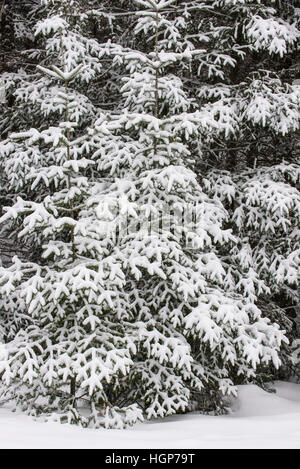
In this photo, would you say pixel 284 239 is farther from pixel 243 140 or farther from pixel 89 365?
pixel 89 365

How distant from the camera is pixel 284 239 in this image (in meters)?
9.07

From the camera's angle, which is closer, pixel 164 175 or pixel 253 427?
pixel 253 427

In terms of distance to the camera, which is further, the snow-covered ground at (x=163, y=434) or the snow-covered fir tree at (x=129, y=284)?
the snow-covered fir tree at (x=129, y=284)

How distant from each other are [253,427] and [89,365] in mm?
1853

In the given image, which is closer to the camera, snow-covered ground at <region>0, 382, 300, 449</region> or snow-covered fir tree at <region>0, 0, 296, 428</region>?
snow-covered ground at <region>0, 382, 300, 449</region>

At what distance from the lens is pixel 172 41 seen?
8.58 m

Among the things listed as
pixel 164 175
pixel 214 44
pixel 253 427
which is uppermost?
pixel 214 44

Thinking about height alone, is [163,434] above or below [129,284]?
below

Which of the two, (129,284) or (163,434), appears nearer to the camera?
(163,434)

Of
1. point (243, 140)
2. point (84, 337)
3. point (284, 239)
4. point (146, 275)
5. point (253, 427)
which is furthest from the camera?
point (243, 140)

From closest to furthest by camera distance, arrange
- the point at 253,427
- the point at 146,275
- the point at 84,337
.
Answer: the point at 253,427, the point at 84,337, the point at 146,275
